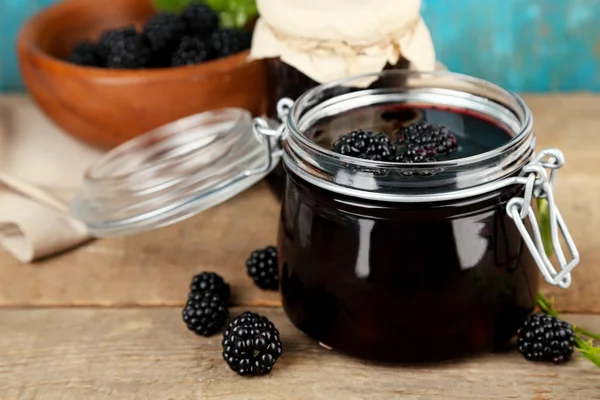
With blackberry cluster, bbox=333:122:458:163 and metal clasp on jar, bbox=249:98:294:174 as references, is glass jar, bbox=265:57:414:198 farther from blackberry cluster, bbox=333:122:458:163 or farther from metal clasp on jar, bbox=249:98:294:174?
blackberry cluster, bbox=333:122:458:163

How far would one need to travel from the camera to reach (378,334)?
2.55ft

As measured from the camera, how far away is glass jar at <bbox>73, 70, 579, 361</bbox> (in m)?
0.74

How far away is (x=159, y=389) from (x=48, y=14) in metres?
0.78

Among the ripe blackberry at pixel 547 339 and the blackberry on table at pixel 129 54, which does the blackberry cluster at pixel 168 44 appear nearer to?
the blackberry on table at pixel 129 54

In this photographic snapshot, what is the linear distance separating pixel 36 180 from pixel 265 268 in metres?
0.44

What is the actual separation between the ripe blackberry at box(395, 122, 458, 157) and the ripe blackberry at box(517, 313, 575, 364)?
0.19 metres

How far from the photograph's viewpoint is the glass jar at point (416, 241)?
738 mm

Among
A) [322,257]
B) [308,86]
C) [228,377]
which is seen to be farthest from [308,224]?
[308,86]

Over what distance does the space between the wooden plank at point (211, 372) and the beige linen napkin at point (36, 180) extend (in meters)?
0.17

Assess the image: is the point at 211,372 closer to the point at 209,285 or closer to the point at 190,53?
the point at 209,285

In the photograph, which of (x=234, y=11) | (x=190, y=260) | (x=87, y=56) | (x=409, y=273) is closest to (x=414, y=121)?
(x=409, y=273)

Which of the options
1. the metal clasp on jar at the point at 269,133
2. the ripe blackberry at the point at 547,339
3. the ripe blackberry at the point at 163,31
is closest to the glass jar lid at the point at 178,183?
the metal clasp on jar at the point at 269,133

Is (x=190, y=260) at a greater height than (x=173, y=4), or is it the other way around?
(x=173, y=4)

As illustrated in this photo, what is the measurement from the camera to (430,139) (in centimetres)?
79
